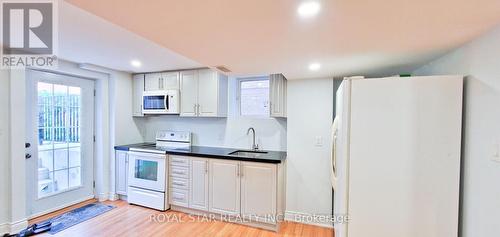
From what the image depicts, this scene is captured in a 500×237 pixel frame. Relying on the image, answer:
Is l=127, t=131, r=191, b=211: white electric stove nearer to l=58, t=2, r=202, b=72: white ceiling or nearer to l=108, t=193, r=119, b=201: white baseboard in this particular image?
l=108, t=193, r=119, b=201: white baseboard

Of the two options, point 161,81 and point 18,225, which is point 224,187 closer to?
point 161,81

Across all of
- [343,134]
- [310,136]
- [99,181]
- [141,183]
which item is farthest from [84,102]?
[343,134]

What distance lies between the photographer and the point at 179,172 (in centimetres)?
327

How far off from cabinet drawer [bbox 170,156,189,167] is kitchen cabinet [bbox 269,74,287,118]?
55.7 inches

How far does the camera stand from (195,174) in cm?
316

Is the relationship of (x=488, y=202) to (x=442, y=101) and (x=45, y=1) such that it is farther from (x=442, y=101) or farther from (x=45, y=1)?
(x=45, y=1)

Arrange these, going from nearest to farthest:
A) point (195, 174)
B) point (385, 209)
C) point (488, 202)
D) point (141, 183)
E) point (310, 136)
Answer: point (488, 202) → point (385, 209) → point (310, 136) → point (195, 174) → point (141, 183)

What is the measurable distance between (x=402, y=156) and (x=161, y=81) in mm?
3521

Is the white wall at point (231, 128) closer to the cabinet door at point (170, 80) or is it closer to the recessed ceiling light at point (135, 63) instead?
the cabinet door at point (170, 80)

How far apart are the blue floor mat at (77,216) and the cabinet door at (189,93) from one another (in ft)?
6.09

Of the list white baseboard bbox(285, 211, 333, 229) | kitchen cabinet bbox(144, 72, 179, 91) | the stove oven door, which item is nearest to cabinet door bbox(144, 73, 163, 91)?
kitchen cabinet bbox(144, 72, 179, 91)

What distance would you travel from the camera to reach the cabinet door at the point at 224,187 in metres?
2.93

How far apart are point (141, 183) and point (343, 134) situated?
3.10 meters

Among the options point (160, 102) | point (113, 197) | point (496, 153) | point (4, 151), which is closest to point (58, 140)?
point (4, 151)
